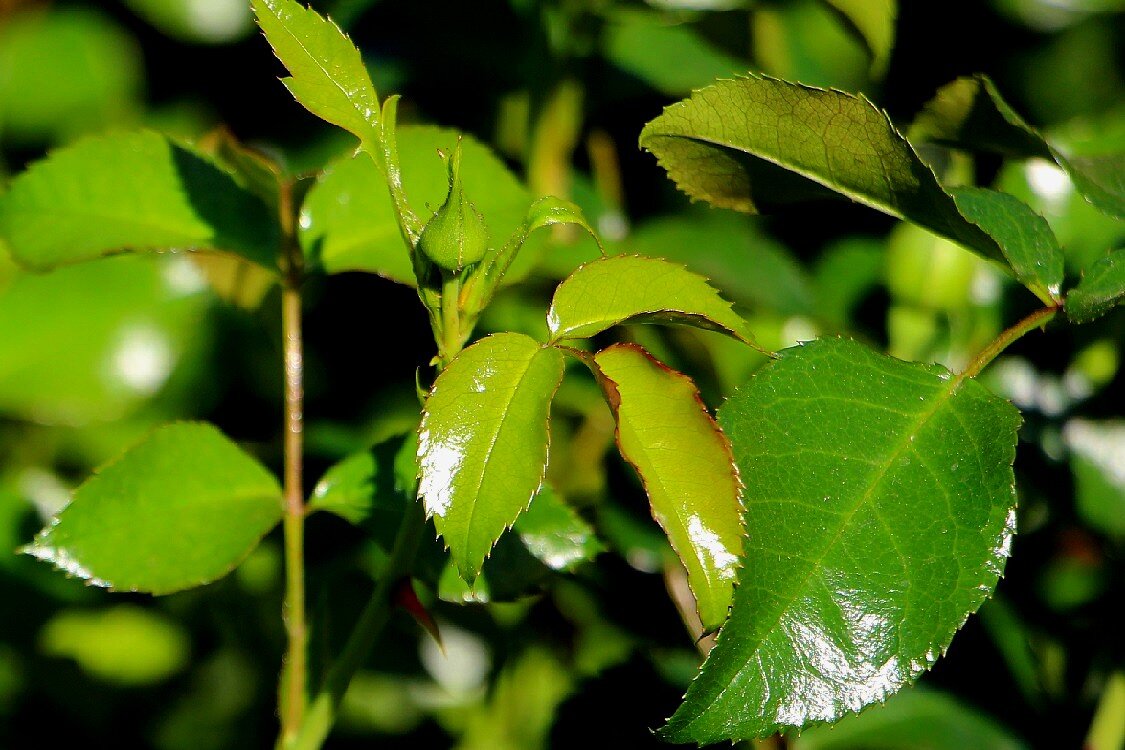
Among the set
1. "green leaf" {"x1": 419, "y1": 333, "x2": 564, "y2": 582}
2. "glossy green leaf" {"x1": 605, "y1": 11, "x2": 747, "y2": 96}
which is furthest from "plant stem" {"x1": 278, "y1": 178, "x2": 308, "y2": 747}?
"glossy green leaf" {"x1": 605, "y1": 11, "x2": 747, "y2": 96}

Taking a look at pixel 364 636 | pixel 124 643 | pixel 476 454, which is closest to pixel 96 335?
pixel 124 643

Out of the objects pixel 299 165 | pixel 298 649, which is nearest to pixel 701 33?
pixel 299 165

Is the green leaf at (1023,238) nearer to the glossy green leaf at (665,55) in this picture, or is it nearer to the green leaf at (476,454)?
the green leaf at (476,454)

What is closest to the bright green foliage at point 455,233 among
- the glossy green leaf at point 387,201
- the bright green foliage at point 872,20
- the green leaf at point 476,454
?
the green leaf at point 476,454

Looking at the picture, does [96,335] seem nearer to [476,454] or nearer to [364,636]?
[364,636]

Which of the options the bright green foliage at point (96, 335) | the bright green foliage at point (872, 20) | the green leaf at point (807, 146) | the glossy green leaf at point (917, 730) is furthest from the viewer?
the bright green foliage at point (96, 335)

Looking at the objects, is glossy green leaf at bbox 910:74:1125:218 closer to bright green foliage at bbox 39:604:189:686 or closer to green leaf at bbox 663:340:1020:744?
green leaf at bbox 663:340:1020:744
